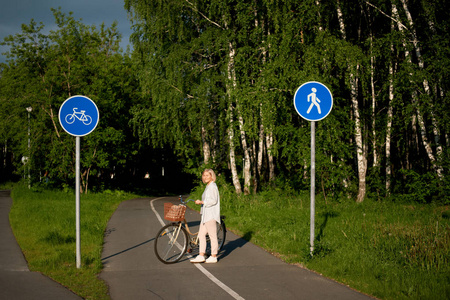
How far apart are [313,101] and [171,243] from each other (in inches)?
151

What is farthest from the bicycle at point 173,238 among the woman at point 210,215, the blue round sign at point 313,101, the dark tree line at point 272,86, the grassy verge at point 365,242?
the dark tree line at point 272,86

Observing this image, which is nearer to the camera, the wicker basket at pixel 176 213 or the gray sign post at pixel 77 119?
the gray sign post at pixel 77 119

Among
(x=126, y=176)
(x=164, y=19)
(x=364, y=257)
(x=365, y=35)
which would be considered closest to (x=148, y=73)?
(x=164, y=19)

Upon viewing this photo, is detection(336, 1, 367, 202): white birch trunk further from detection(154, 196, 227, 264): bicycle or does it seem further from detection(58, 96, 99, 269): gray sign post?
detection(58, 96, 99, 269): gray sign post

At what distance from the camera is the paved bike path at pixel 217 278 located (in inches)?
223

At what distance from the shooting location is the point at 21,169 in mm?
24703

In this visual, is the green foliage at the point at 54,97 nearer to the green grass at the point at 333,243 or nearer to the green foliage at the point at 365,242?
the green grass at the point at 333,243

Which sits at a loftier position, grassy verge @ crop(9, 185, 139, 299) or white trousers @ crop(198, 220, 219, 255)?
white trousers @ crop(198, 220, 219, 255)

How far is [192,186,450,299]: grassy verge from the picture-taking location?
617 centimetres

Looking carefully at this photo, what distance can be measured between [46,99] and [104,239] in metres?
16.6

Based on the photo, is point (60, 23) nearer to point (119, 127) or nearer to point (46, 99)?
point (46, 99)

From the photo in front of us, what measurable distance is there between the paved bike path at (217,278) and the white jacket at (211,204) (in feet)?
2.81

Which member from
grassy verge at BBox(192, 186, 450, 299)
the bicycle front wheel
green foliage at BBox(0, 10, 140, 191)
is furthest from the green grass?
green foliage at BBox(0, 10, 140, 191)

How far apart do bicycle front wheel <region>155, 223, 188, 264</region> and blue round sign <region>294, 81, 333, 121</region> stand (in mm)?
3258
